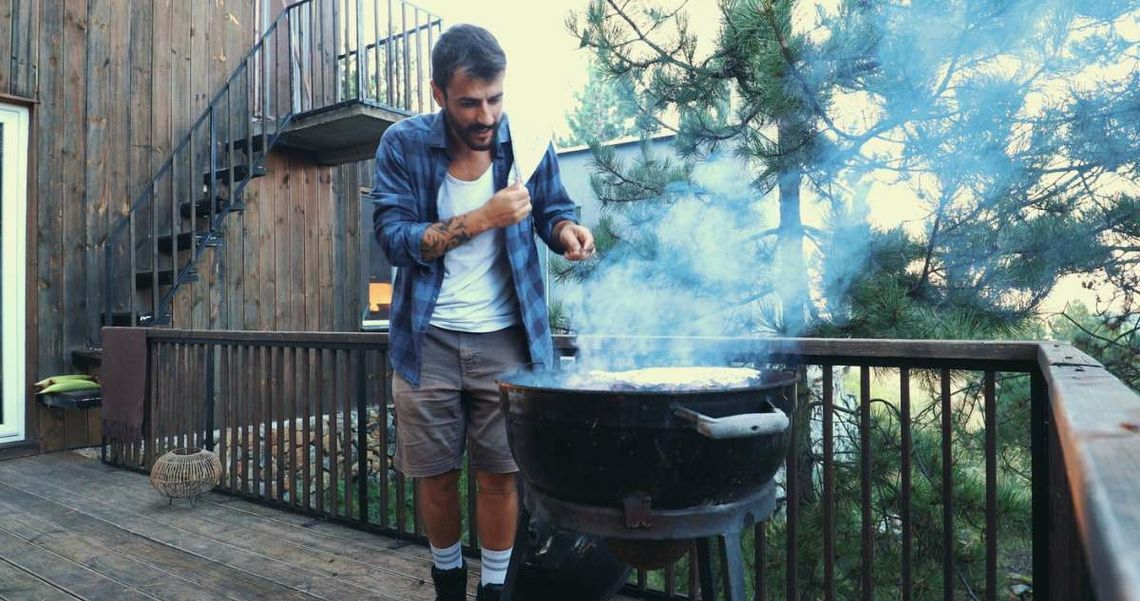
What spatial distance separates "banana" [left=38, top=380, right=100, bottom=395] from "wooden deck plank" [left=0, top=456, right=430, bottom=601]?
67cm

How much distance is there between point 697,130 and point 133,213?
3.66 meters

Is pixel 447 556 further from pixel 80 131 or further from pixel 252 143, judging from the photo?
pixel 252 143

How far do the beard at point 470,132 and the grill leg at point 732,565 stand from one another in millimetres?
1082

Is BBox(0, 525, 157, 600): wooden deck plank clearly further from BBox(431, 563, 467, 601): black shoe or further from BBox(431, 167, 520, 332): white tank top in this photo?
BBox(431, 167, 520, 332): white tank top

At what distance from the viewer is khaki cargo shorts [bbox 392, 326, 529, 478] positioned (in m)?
1.80

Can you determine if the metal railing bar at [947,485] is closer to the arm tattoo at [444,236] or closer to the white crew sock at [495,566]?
the white crew sock at [495,566]

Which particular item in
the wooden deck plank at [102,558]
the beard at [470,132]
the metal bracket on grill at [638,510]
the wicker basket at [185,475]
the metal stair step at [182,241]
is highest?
the metal stair step at [182,241]

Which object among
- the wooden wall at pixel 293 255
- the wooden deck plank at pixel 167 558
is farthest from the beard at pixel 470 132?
the wooden wall at pixel 293 255

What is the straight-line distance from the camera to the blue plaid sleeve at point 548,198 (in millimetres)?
1937

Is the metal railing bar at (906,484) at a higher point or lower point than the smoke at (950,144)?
lower

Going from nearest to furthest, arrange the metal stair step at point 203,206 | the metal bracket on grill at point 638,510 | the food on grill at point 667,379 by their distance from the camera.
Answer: the metal bracket on grill at point 638,510 < the food on grill at point 667,379 < the metal stair step at point 203,206

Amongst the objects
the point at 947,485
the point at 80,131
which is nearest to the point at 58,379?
the point at 80,131

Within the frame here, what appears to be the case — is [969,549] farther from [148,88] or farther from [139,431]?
[148,88]

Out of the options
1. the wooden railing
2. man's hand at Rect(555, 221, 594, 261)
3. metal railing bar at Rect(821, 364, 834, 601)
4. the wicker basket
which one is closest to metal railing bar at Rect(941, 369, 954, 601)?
the wooden railing
